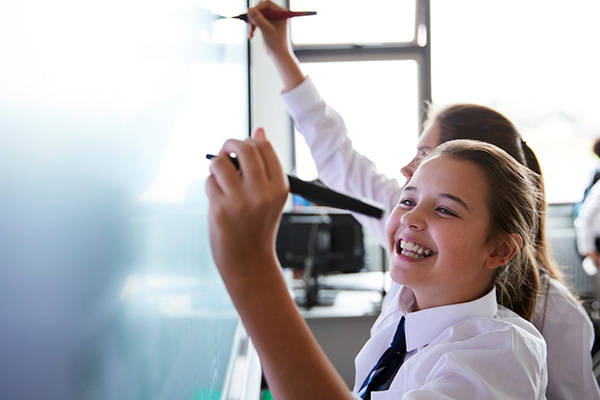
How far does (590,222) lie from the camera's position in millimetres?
3191

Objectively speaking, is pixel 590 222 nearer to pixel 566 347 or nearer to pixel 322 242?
pixel 322 242

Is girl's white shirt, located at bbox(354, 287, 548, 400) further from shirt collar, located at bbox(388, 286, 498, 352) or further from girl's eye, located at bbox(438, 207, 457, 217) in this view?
girl's eye, located at bbox(438, 207, 457, 217)

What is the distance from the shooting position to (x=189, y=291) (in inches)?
22.9

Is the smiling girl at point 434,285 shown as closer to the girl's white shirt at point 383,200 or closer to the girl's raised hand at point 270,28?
the girl's white shirt at point 383,200

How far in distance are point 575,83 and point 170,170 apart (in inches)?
182

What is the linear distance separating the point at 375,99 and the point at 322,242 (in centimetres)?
174

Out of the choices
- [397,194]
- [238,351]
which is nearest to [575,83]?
[397,194]

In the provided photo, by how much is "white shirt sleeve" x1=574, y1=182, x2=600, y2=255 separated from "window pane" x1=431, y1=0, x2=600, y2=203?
97 cm

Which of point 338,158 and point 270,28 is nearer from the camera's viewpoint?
point 270,28

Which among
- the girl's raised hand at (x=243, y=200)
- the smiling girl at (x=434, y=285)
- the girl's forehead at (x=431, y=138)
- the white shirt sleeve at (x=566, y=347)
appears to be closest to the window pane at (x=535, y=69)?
the girl's forehead at (x=431, y=138)

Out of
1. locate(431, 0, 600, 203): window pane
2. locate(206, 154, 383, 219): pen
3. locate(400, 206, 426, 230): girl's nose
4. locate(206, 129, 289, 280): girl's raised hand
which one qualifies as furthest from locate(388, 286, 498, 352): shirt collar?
locate(431, 0, 600, 203): window pane

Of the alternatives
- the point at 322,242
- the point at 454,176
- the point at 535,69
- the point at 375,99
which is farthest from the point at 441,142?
the point at 535,69

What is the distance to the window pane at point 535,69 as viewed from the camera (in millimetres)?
4078

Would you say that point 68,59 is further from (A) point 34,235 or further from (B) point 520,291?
(B) point 520,291
